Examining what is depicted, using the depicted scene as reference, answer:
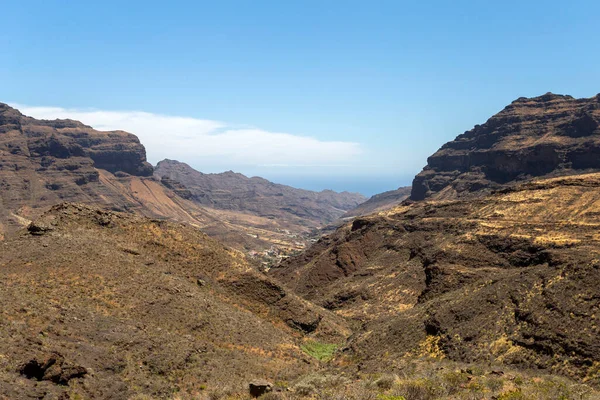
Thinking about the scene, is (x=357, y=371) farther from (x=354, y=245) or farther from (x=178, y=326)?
(x=354, y=245)

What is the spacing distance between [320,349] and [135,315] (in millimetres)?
15230

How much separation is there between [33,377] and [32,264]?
16.6 m

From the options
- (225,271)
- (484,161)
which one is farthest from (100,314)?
(484,161)

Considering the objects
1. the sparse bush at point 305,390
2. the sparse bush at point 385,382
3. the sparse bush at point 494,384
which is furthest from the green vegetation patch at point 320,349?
the sparse bush at point 494,384

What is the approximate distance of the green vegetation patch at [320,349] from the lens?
124ft

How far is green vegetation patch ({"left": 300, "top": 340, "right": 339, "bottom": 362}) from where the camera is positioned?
3794 cm

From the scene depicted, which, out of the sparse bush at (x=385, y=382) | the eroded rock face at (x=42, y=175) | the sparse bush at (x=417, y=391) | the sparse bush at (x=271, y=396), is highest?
the eroded rock face at (x=42, y=175)

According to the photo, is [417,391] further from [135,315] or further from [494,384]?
[135,315]

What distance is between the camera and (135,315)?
3269cm

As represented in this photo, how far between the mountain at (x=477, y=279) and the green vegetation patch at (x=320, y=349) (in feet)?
6.33

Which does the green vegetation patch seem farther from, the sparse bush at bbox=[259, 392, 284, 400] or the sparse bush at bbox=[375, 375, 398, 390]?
the sparse bush at bbox=[259, 392, 284, 400]

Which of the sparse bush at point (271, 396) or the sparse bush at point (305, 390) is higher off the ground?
the sparse bush at point (271, 396)

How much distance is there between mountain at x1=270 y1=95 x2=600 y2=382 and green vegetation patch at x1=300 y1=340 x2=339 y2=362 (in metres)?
1.93

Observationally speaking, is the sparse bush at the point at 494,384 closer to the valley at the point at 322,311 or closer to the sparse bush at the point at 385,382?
the valley at the point at 322,311
